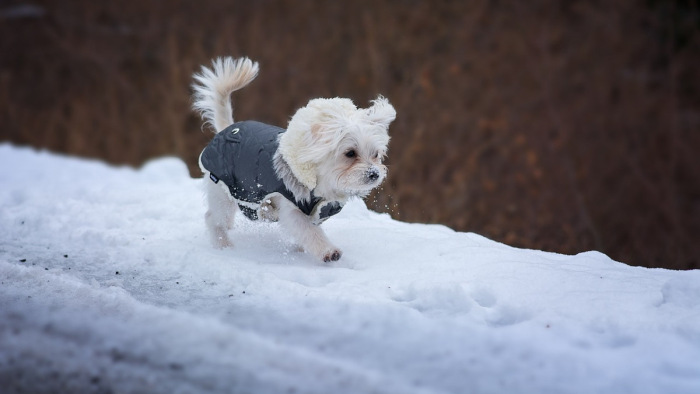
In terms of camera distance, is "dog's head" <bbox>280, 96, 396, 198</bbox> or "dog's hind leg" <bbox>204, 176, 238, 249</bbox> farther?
"dog's hind leg" <bbox>204, 176, 238, 249</bbox>

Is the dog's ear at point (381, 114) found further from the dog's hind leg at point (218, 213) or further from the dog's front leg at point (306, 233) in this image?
the dog's hind leg at point (218, 213)

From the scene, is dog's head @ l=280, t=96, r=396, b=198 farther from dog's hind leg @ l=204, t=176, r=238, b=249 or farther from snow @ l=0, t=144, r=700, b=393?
dog's hind leg @ l=204, t=176, r=238, b=249

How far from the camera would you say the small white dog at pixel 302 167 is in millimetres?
3902

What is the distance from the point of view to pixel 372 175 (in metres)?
3.90

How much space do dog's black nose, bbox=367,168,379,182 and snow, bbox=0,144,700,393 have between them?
49cm

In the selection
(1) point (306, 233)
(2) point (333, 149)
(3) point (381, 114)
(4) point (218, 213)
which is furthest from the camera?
A: (4) point (218, 213)

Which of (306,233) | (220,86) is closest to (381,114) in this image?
(306,233)

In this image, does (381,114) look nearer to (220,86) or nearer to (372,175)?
(372,175)

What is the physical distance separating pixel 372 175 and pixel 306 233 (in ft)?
1.73

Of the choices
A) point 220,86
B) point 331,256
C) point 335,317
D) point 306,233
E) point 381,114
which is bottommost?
point 335,317

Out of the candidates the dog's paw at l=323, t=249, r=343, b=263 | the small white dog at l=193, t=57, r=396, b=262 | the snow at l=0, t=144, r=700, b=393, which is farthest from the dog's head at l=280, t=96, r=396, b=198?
the snow at l=0, t=144, r=700, b=393

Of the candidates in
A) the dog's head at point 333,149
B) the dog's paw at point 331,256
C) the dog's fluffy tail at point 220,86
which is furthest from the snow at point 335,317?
the dog's fluffy tail at point 220,86

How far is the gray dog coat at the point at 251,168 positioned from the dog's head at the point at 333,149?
0.51ft

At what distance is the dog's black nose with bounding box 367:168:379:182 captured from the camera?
153 inches
